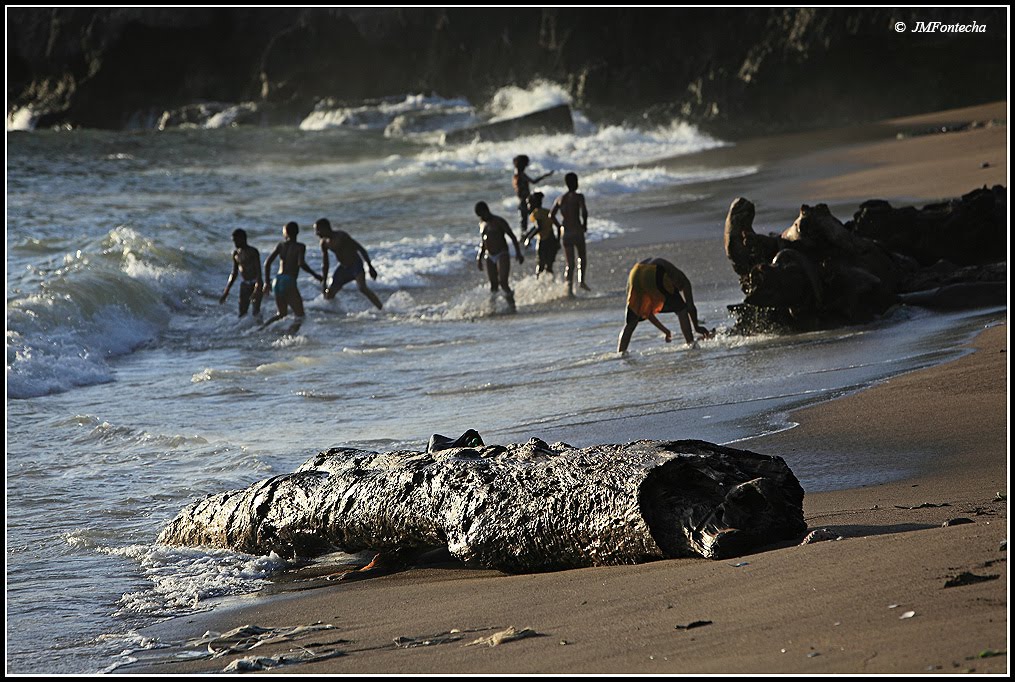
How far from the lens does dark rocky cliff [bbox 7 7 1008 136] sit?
37625mm

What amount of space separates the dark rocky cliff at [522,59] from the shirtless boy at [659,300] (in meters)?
24.5

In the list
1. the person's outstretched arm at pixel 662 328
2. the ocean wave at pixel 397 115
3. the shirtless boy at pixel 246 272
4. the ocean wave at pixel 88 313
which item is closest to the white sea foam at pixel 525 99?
the ocean wave at pixel 397 115

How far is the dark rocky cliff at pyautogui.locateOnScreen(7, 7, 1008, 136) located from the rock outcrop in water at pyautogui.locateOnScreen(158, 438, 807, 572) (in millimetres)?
29895

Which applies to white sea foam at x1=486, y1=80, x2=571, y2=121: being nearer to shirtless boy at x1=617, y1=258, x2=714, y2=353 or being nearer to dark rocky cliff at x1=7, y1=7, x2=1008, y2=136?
dark rocky cliff at x1=7, y1=7, x2=1008, y2=136

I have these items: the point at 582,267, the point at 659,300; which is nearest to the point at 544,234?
the point at 582,267

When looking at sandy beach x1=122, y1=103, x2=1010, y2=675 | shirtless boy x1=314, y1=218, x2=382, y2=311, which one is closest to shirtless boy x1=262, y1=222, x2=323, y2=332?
shirtless boy x1=314, y1=218, x2=382, y2=311

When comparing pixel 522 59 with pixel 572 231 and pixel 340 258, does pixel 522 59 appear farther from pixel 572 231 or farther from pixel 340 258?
pixel 572 231

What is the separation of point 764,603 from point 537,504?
1247 mm

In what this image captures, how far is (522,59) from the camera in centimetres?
5184

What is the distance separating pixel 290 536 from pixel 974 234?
7630mm

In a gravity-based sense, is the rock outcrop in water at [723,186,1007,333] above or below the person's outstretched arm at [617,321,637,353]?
above

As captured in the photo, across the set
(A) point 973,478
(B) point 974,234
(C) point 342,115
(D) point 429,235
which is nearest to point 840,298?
(B) point 974,234

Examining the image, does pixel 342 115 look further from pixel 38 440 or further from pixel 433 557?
pixel 433 557

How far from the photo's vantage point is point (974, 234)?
10.8 metres
